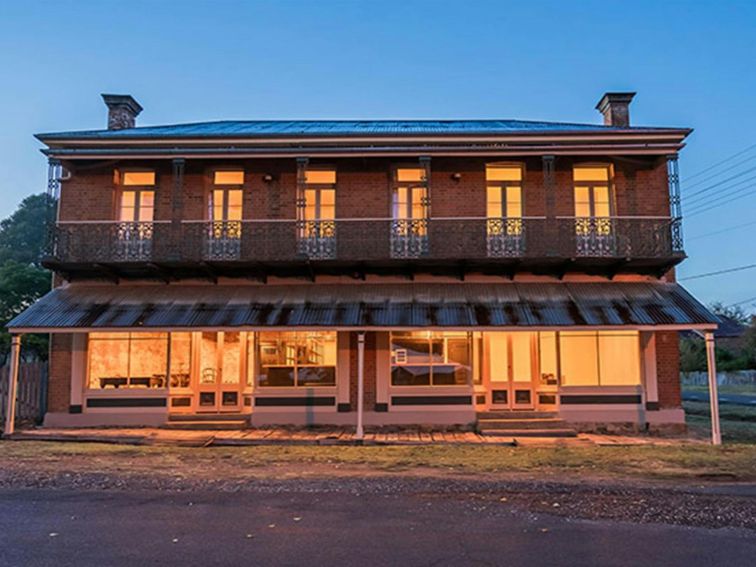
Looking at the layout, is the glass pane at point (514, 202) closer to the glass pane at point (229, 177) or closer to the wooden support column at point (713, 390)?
the wooden support column at point (713, 390)

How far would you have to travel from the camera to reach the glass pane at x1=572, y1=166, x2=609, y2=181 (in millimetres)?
15836

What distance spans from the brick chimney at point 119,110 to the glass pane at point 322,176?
6.52m

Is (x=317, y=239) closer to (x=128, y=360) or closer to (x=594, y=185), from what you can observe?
(x=128, y=360)

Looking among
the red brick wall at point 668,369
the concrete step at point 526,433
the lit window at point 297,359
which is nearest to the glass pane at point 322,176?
the lit window at point 297,359

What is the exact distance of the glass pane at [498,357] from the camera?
50.5 feet

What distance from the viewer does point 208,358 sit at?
15734 millimetres

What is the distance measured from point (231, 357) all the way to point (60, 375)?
Result: 13.3 feet

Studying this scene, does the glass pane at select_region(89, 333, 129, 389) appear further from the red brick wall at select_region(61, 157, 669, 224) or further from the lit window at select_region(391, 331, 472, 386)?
the lit window at select_region(391, 331, 472, 386)

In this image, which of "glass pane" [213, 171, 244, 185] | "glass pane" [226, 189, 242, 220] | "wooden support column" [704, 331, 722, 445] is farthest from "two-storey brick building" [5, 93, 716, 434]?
"wooden support column" [704, 331, 722, 445]

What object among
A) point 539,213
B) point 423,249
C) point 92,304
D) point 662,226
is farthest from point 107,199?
point 662,226

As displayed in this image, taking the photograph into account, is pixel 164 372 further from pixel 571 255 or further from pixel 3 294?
pixel 3 294

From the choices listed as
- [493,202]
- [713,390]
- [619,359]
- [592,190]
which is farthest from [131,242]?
[713,390]

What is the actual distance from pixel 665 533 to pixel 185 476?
6732 mm

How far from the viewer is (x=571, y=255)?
48.0 feet
